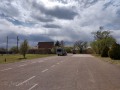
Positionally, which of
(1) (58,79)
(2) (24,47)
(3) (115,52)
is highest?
(2) (24,47)

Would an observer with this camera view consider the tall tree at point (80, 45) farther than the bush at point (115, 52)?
Yes

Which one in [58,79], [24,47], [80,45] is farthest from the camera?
[80,45]

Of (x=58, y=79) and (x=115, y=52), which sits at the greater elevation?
(x=115, y=52)

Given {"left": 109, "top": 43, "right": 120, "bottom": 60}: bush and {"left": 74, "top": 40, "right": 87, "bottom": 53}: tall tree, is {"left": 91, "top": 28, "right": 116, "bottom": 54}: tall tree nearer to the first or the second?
{"left": 109, "top": 43, "right": 120, "bottom": 60}: bush

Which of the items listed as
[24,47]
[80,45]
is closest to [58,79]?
[24,47]

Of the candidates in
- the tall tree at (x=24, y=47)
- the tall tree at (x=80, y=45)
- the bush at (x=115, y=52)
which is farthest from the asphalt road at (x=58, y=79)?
the tall tree at (x=80, y=45)

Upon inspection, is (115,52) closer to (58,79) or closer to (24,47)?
(24,47)

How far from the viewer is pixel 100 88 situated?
40.1 ft

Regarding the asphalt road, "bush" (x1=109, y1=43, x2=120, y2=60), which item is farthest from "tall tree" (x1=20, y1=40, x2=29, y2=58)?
the asphalt road

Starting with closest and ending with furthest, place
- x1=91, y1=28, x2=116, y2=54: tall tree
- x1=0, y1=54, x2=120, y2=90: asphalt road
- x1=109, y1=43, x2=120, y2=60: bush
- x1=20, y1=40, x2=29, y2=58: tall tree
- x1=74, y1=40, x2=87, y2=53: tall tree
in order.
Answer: x1=0, y1=54, x2=120, y2=90: asphalt road < x1=109, y1=43, x2=120, y2=60: bush < x1=20, y1=40, x2=29, y2=58: tall tree < x1=91, y1=28, x2=116, y2=54: tall tree < x1=74, y1=40, x2=87, y2=53: tall tree

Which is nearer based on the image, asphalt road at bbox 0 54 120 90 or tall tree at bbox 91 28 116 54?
asphalt road at bbox 0 54 120 90

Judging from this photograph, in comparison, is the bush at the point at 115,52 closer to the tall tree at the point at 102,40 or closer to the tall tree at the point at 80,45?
the tall tree at the point at 102,40

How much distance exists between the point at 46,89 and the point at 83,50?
553ft

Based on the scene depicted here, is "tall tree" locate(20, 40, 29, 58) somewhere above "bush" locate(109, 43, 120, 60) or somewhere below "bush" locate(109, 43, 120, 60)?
above
